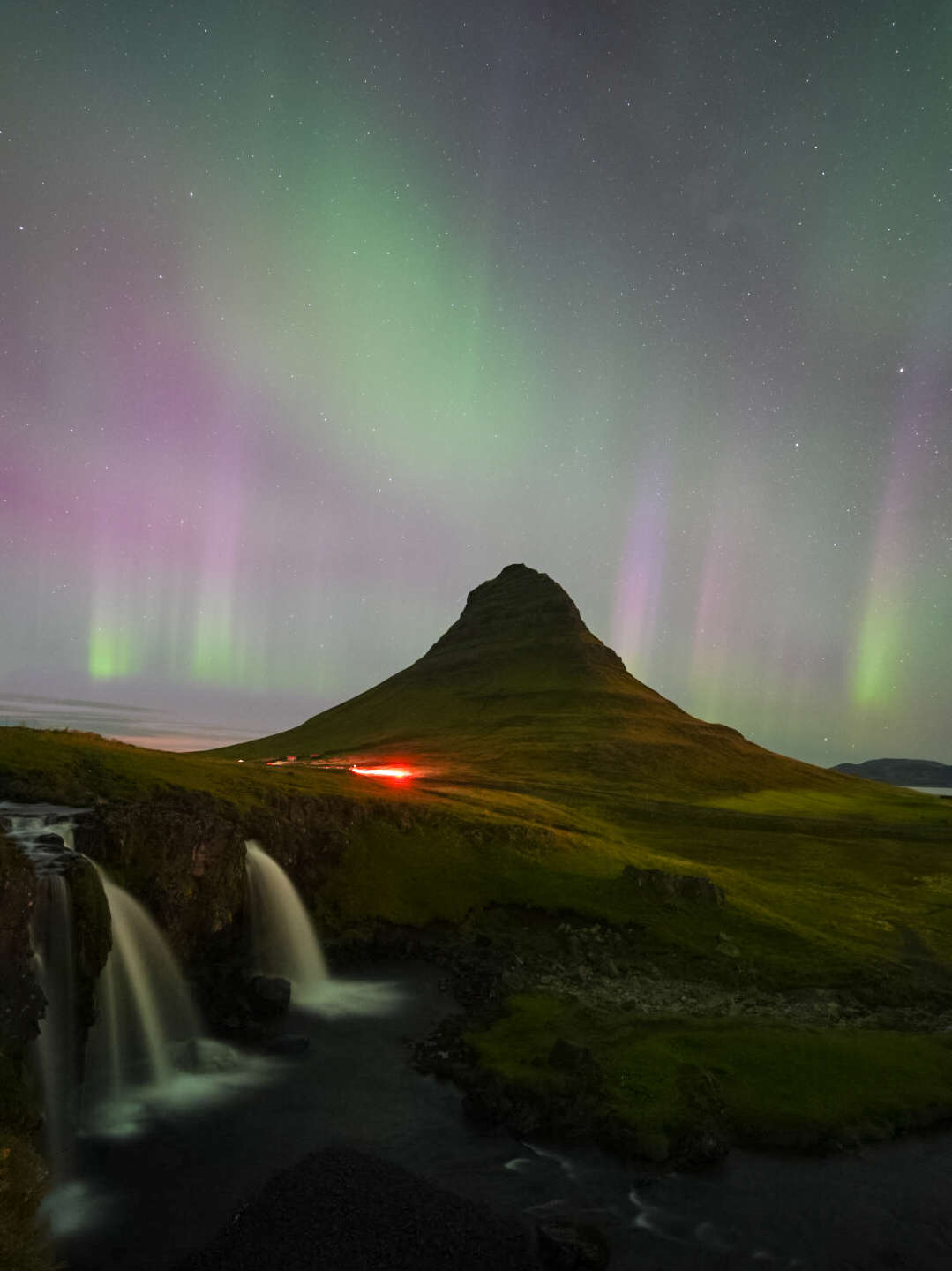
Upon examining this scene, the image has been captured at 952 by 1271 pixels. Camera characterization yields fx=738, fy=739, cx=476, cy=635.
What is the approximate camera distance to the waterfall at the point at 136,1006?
2927cm

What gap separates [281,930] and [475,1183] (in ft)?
76.2

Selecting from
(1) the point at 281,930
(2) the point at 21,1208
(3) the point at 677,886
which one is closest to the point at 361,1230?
(2) the point at 21,1208

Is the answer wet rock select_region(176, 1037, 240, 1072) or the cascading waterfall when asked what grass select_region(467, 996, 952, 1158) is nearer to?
wet rock select_region(176, 1037, 240, 1072)

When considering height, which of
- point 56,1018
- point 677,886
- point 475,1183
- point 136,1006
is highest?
point 56,1018

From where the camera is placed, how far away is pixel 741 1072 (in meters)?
31.0

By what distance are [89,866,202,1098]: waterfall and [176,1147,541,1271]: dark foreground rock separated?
9840 millimetres

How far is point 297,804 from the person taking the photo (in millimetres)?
53875

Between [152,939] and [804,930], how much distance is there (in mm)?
42296

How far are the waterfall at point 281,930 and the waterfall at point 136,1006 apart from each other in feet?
21.8

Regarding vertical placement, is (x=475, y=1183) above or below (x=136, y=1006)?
below

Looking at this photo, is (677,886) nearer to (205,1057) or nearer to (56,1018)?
(205,1057)

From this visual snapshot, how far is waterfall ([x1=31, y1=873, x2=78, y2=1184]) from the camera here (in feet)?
79.9

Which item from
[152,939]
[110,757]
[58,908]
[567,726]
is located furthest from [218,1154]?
[567,726]

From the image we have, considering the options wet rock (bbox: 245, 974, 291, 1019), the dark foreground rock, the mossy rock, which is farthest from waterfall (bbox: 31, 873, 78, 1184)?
wet rock (bbox: 245, 974, 291, 1019)
